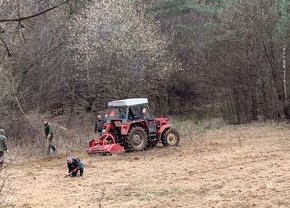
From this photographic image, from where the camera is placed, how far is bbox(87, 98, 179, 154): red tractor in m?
17.3

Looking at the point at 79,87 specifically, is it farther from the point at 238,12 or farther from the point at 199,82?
the point at 238,12

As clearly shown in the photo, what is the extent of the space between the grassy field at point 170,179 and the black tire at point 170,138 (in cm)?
43

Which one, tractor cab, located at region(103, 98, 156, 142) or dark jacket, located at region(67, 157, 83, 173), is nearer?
dark jacket, located at region(67, 157, 83, 173)

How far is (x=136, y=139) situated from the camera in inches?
696

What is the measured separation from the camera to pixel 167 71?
91.7 ft

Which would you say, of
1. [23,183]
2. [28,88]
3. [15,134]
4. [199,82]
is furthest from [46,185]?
[199,82]

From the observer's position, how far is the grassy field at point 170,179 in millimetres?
10297

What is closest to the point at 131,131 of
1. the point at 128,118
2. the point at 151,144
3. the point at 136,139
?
the point at 136,139

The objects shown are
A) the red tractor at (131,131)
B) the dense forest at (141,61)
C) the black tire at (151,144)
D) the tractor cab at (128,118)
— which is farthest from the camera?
the dense forest at (141,61)

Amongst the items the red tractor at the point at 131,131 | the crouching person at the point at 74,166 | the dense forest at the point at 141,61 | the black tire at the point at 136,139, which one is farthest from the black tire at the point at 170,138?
the dense forest at the point at 141,61

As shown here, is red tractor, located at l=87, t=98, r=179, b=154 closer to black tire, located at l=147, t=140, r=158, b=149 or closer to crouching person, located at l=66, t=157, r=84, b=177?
black tire, located at l=147, t=140, r=158, b=149

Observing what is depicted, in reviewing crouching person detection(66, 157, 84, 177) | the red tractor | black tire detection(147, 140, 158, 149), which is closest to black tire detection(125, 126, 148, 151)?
the red tractor

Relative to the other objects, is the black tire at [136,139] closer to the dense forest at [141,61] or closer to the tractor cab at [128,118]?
the tractor cab at [128,118]

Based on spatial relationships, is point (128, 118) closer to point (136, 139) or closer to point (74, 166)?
point (136, 139)
